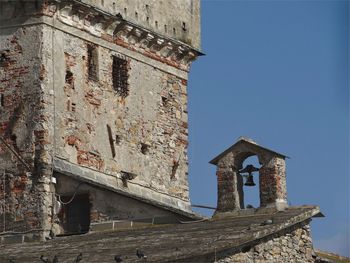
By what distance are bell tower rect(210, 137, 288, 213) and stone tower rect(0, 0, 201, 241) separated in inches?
55.4

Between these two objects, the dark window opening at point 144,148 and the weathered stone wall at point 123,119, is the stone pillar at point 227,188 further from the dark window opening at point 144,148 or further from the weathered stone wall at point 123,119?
the dark window opening at point 144,148

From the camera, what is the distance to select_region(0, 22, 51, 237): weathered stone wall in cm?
3216

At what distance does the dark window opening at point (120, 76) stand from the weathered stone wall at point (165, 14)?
1002 mm

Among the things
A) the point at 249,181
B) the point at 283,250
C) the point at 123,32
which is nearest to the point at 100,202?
the point at 249,181

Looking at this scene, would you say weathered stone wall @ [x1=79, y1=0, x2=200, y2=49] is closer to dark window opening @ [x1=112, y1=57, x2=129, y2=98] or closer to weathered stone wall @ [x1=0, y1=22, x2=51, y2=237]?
dark window opening @ [x1=112, y1=57, x2=129, y2=98]

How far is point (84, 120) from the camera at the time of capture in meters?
33.2

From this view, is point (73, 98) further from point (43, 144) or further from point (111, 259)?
point (111, 259)

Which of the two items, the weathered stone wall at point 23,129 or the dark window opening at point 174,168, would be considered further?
the dark window opening at point 174,168

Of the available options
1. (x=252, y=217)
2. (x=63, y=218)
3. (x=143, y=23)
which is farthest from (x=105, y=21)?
(x=252, y=217)

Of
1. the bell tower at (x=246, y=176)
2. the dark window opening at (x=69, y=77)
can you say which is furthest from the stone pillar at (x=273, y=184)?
the dark window opening at (x=69, y=77)

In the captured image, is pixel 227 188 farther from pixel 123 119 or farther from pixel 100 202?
pixel 123 119

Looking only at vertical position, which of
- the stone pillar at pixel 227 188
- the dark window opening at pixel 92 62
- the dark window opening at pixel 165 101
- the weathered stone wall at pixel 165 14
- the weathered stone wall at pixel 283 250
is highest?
the weathered stone wall at pixel 165 14

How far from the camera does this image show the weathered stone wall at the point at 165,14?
3478cm

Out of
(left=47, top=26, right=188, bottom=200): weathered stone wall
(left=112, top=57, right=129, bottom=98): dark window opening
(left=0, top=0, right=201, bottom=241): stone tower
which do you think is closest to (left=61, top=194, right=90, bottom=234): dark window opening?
(left=0, top=0, right=201, bottom=241): stone tower
